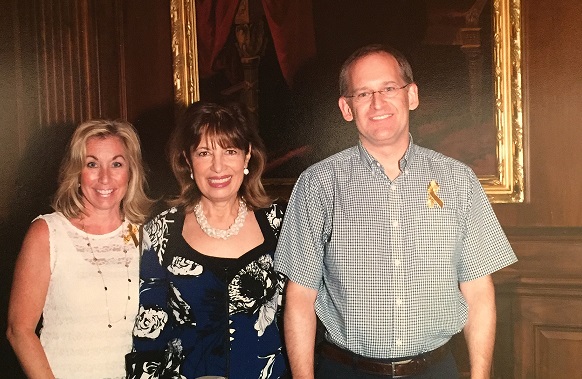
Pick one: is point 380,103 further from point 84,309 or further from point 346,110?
point 84,309

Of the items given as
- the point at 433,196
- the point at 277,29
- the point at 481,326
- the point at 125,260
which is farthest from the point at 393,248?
the point at 277,29

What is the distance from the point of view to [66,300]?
7.12 ft

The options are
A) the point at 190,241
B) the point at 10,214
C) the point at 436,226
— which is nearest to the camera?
the point at 436,226

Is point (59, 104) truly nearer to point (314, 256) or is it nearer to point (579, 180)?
point (314, 256)

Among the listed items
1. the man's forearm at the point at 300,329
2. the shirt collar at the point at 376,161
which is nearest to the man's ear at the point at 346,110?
the shirt collar at the point at 376,161

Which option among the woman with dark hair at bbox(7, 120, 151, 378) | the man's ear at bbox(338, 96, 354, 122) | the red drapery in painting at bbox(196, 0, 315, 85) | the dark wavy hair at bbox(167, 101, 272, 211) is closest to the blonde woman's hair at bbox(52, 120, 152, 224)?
the woman with dark hair at bbox(7, 120, 151, 378)

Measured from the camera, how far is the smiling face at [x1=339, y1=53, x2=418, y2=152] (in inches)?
79.6

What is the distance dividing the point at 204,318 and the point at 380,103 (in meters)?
0.95

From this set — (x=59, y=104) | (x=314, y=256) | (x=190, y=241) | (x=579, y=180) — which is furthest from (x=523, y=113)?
(x=59, y=104)

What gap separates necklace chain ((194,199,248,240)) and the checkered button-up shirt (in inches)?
12.0

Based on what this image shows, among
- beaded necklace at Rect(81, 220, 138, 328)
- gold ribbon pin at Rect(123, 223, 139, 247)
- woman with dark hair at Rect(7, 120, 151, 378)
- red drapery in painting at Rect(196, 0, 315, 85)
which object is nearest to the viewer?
woman with dark hair at Rect(7, 120, 151, 378)

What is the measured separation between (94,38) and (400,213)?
215 cm

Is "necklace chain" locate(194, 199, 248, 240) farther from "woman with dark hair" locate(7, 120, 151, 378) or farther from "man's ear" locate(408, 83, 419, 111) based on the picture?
"man's ear" locate(408, 83, 419, 111)

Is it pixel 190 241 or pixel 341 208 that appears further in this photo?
pixel 190 241
